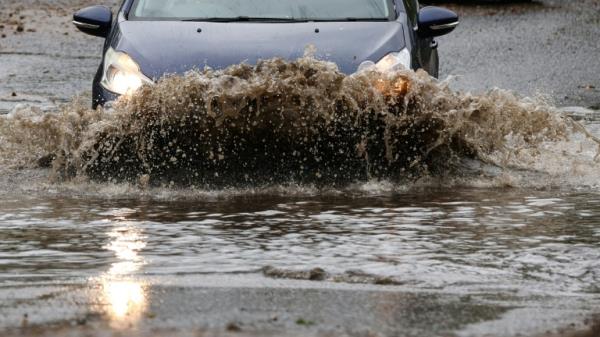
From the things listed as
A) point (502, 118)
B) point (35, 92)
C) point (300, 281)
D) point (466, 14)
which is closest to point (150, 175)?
point (502, 118)

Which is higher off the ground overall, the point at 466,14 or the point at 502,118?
the point at 502,118

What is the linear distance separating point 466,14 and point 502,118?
1685cm

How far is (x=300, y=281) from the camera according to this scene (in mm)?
6074

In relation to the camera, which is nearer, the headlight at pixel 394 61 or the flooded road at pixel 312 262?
the flooded road at pixel 312 262

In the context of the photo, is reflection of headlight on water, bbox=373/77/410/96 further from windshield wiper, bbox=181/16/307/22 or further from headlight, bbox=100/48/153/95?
headlight, bbox=100/48/153/95

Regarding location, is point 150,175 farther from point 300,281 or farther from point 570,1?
point 570,1

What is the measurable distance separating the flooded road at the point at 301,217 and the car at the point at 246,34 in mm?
298

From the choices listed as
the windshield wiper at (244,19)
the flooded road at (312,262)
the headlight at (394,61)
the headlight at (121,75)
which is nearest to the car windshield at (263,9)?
the windshield wiper at (244,19)

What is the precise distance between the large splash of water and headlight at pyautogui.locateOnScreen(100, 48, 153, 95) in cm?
21

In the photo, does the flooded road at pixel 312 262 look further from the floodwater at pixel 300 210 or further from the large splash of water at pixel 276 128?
the large splash of water at pixel 276 128

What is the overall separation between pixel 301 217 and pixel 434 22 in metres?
3.09

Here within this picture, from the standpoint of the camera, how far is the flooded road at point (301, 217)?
540 centimetres

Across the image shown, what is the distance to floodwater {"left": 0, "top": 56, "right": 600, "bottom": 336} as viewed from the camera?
18.0 ft

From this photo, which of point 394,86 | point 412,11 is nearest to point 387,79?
point 394,86
